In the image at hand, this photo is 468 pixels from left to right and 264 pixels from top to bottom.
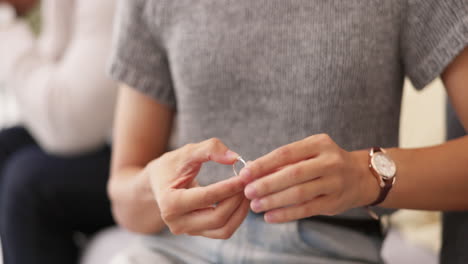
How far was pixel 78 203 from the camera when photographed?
38.8 inches

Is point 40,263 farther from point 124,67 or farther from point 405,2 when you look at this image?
point 405,2

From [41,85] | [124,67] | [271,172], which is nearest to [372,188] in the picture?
[271,172]

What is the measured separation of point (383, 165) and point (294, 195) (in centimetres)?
13

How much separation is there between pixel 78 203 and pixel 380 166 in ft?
2.25

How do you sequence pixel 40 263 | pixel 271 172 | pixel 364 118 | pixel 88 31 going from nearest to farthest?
pixel 271 172, pixel 364 118, pixel 40 263, pixel 88 31

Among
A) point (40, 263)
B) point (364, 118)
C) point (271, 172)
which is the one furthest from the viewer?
point (40, 263)

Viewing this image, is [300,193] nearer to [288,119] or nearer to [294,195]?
[294,195]

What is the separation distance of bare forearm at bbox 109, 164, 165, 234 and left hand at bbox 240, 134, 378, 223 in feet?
0.72

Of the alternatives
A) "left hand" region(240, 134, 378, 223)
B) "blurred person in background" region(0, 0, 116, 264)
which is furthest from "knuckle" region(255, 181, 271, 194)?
"blurred person in background" region(0, 0, 116, 264)

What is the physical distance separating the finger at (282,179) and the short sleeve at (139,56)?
30cm

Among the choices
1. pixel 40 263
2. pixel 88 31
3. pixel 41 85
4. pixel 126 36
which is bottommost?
pixel 40 263

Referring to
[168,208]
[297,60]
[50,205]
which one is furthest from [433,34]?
[50,205]

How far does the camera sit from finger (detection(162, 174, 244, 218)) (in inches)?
18.5

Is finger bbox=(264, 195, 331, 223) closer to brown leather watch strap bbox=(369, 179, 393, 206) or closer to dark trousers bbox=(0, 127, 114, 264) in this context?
brown leather watch strap bbox=(369, 179, 393, 206)
